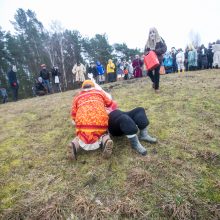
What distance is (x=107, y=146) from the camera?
4.07 meters

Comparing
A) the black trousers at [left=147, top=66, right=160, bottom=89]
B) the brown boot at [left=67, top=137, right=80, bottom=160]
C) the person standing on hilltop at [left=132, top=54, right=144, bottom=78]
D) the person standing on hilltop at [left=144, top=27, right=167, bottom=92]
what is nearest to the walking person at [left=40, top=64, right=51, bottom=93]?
the person standing on hilltop at [left=132, top=54, right=144, bottom=78]

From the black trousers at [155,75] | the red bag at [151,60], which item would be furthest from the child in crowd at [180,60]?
the red bag at [151,60]

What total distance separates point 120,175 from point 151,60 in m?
4.71

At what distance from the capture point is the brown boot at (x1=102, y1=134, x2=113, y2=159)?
405 centimetres

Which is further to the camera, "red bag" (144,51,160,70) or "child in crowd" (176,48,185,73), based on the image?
"child in crowd" (176,48,185,73)

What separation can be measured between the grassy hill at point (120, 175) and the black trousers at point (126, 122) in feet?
1.28

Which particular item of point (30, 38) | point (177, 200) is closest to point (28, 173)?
point (177, 200)

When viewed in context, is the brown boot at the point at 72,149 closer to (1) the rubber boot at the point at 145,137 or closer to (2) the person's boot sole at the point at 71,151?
(2) the person's boot sole at the point at 71,151

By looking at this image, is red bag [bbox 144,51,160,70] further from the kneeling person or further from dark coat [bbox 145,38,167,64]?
the kneeling person

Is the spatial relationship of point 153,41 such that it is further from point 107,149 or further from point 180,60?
point 180,60

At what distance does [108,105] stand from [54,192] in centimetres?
185

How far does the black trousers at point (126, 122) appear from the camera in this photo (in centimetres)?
418

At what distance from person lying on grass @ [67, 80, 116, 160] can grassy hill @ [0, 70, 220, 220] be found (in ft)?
0.73

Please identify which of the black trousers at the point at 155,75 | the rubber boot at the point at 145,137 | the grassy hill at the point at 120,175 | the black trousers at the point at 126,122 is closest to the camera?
the grassy hill at the point at 120,175
